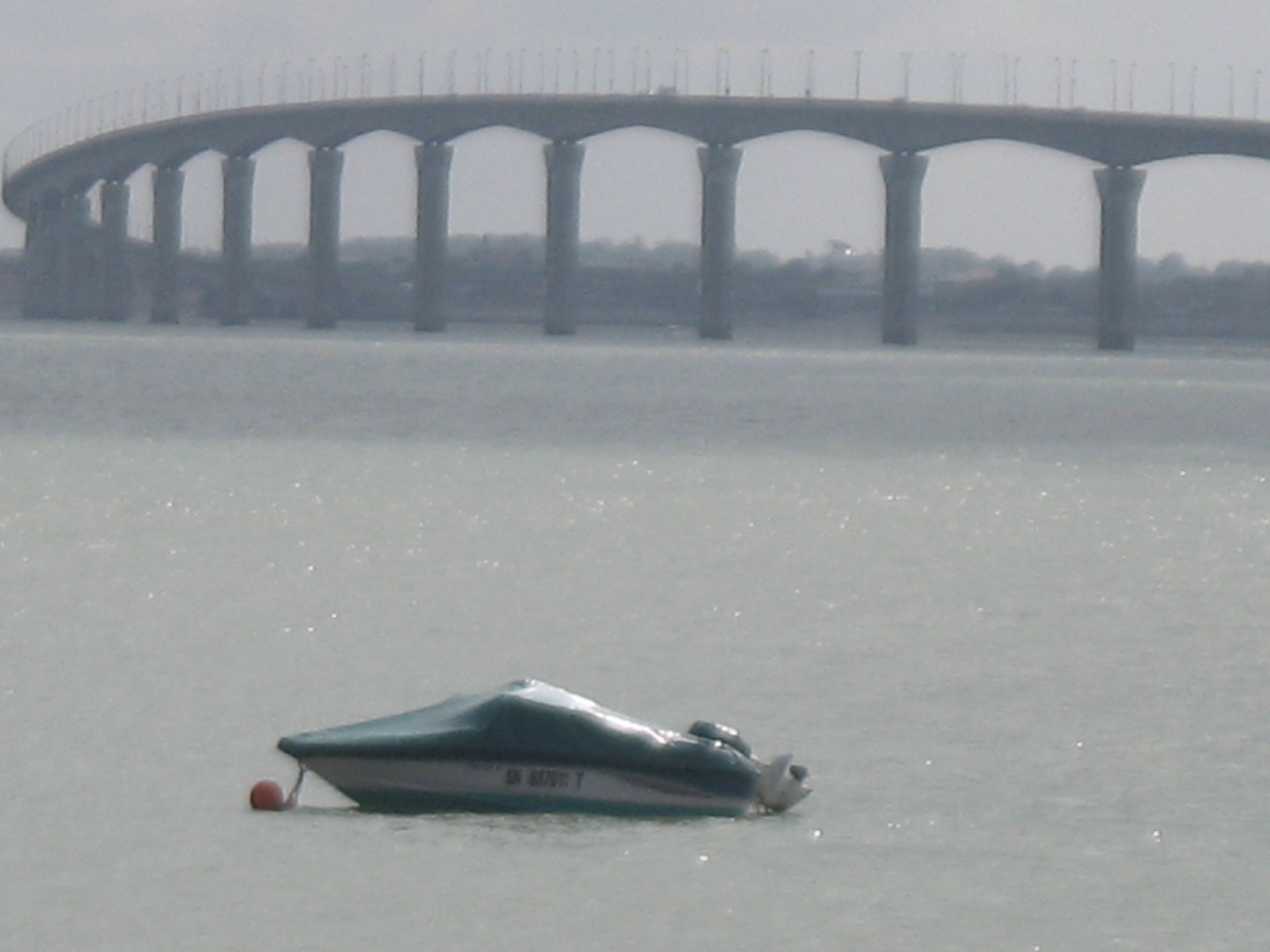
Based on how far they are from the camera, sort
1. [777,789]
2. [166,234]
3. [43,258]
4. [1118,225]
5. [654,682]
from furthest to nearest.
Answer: [43,258]
[166,234]
[1118,225]
[654,682]
[777,789]

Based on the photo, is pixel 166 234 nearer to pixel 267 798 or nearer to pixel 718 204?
pixel 718 204

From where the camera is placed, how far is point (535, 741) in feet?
56.1

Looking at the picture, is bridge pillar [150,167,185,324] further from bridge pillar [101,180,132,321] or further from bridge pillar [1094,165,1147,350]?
bridge pillar [1094,165,1147,350]

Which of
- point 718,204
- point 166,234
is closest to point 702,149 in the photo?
point 718,204

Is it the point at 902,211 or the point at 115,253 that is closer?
the point at 902,211

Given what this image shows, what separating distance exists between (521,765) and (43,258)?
17685cm

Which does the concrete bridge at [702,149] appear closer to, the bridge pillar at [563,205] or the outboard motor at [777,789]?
the bridge pillar at [563,205]

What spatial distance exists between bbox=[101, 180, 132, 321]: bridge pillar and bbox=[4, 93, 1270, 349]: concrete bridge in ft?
37.3

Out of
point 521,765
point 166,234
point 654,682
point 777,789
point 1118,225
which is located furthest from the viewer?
point 166,234

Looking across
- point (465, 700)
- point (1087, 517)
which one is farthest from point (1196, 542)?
point (465, 700)

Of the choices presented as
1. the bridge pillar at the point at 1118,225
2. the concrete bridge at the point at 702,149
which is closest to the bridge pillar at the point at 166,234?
the concrete bridge at the point at 702,149

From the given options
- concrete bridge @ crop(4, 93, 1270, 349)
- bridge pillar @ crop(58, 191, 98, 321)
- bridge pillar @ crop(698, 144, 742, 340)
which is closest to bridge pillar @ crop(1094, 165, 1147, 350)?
concrete bridge @ crop(4, 93, 1270, 349)

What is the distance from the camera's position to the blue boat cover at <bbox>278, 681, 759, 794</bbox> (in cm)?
1708

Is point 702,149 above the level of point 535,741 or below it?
above
